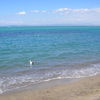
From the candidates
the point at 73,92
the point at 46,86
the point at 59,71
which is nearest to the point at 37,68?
the point at 59,71

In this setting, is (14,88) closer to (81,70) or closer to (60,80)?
(60,80)

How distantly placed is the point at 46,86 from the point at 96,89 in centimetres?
276

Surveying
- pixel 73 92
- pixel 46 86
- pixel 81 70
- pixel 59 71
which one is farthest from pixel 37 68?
pixel 73 92

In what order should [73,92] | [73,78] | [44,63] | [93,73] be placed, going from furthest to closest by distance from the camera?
[44,63] → [93,73] → [73,78] → [73,92]

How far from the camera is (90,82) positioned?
13562mm

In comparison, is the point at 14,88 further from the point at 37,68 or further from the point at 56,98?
the point at 37,68

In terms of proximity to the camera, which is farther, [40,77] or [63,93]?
[40,77]

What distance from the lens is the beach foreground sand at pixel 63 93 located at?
10.6 meters

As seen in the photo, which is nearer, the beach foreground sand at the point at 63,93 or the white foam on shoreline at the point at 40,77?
the beach foreground sand at the point at 63,93

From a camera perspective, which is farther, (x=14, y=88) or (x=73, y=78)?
(x=73, y=78)

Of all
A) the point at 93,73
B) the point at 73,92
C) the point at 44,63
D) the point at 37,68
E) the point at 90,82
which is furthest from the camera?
the point at 44,63

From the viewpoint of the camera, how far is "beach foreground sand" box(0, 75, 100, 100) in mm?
10630

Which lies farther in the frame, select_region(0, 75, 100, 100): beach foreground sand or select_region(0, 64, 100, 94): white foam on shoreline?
select_region(0, 64, 100, 94): white foam on shoreline

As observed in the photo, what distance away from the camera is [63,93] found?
448 inches
